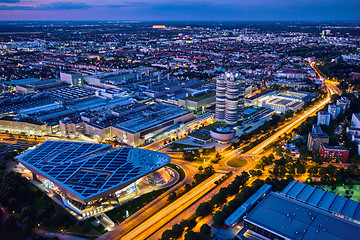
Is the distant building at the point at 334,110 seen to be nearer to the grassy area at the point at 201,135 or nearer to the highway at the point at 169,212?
the grassy area at the point at 201,135

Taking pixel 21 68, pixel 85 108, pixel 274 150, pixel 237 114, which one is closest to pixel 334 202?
pixel 274 150

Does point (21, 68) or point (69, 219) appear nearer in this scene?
point (69, 219)

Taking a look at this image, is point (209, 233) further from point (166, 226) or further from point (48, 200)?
point (48, 200)

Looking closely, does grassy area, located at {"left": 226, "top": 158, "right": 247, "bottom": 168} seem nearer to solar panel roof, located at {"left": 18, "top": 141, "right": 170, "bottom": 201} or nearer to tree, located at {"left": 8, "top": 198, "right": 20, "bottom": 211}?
solar panel roof, located at {"left": 18, "top": 141, "right": 170, "bottom": 201}

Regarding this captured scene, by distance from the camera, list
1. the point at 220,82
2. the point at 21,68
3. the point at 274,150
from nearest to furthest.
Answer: the point at 274,150 < the point at 220,82 < the point at 21,68

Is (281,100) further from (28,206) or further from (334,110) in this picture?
(28,206)

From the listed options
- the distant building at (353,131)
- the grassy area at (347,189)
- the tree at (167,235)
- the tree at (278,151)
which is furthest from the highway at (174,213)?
the distant building at (353,131)
